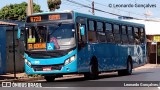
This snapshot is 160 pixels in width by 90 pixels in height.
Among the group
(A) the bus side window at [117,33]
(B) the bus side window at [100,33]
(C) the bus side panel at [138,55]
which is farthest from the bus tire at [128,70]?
(B) the bus side window at [100,33]

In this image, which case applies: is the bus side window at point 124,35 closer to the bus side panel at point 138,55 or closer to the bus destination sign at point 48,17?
the bus side panel at point 138,55

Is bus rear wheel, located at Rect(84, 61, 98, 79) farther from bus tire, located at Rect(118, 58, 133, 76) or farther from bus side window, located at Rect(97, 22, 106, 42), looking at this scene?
bus tire, located at Rect(118, 58, 133, 76)

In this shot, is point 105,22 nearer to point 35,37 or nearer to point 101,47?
point 101,47

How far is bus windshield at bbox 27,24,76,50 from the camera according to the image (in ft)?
61.6

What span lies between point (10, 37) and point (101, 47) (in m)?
9.92

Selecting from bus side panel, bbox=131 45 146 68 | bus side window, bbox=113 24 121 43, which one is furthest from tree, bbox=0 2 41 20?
bus side window, bbox=113 24 121 43

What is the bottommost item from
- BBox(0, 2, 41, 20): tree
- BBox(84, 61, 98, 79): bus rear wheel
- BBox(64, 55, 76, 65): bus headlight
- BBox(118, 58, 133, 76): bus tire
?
BBox(118, 58, 133, 76): bus tire

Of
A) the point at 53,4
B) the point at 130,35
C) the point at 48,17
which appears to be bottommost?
the point at 130,35

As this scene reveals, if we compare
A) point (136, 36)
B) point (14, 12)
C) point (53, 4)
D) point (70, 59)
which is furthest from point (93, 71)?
point (14, 12)

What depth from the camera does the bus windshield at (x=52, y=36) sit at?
61.6ft

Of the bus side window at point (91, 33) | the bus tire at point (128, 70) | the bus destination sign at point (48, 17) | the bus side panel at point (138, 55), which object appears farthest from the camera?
the bus side panel at point (138, 55)

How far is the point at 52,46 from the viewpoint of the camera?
742 inches

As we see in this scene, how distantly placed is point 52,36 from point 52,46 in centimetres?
45

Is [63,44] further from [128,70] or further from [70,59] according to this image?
[128,70]
